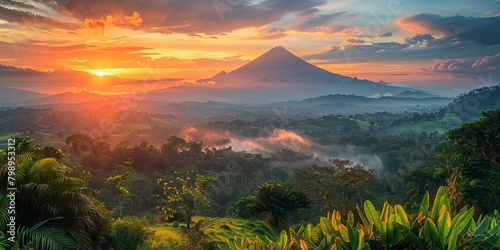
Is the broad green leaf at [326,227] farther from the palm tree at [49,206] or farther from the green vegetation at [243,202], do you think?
the palm tree at [49,206]

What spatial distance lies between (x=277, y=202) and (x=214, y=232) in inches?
206

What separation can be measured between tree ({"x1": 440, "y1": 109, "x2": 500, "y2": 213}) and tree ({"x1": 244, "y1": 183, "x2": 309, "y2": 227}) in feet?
30.3

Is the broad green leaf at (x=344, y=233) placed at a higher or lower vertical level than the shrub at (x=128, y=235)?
higher

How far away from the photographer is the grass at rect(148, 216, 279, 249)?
1522 centimetres

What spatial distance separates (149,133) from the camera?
437ft

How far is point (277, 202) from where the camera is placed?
23.5 m

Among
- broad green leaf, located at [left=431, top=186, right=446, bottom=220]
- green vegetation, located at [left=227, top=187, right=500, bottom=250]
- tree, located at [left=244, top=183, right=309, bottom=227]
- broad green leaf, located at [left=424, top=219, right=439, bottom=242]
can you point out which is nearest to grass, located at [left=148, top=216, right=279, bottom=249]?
tree, located at [left=244, top=183, right=309, bottom=227]

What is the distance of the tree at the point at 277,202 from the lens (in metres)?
23.5

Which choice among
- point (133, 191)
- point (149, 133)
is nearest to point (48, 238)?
point (133, 191)

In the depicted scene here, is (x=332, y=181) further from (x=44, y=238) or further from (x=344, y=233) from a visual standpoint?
(x=344, y=233)

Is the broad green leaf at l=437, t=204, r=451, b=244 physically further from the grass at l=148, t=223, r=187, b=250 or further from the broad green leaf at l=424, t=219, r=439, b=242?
the grass at l=148, t=223, r=187, b=250

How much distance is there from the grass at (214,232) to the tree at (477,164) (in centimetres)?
1121

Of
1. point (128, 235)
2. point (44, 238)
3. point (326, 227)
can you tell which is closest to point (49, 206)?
point (44, 238)

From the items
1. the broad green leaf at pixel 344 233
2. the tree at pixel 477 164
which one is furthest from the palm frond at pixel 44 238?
the tree at pixel 477 164
